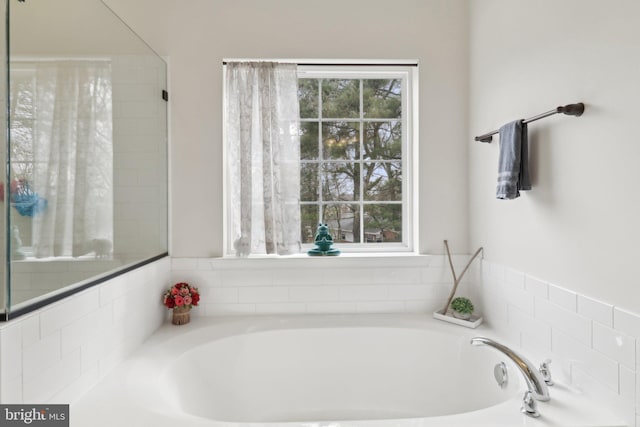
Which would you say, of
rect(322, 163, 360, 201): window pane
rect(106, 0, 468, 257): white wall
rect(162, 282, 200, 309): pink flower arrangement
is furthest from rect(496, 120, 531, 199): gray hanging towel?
rect(162, 282, 200, 309): pink flower arrangement

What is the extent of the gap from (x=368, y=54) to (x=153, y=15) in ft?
4.25

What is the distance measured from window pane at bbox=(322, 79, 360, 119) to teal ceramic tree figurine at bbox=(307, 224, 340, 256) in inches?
29.8

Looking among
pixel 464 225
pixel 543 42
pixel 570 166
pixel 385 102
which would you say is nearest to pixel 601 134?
pixel 570 166

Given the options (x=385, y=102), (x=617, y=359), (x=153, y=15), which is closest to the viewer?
(x=617, y=359)

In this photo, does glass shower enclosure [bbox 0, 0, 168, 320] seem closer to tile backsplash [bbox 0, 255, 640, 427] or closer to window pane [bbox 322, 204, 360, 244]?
tile backsplash [bbox 0, 255, 640, 427]

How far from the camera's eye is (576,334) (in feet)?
4.21

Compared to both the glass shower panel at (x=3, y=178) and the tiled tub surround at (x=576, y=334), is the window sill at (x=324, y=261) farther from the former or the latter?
the glass shower panel at (x=3, y=178)

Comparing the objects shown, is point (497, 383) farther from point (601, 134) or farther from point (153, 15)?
point (153, 15)

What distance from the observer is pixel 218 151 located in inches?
82.4

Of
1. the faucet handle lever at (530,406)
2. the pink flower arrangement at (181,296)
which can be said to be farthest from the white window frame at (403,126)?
the faucet handle lever at (530,406)

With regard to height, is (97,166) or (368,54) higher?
(368,54)

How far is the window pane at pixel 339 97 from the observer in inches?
89.7

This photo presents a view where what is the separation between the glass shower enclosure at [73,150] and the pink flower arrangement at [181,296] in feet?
0.81

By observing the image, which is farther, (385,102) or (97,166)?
(385,102)
